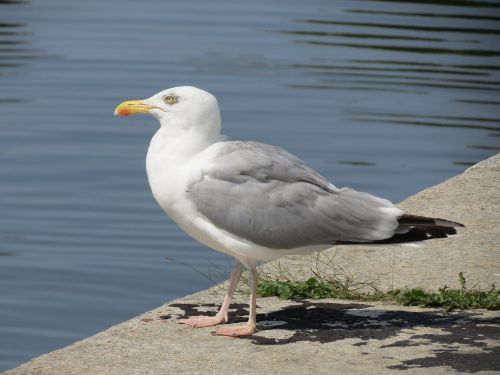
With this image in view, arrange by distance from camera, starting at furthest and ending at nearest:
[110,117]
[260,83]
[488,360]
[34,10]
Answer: [34,10] → [260,83] → [110,117] → [488,360]

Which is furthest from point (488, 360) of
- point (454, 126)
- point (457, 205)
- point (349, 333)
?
point (454, 126)

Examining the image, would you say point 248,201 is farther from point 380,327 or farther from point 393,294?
point 393,294

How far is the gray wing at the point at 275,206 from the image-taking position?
6.84 metres

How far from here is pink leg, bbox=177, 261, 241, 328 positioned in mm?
7133

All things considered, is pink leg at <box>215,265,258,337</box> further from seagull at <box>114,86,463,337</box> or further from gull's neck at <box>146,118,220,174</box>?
gull's neck at <box>146,118,220,174</box>

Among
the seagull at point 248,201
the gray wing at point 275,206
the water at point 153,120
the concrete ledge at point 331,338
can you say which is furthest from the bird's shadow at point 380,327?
the water at point 153,120

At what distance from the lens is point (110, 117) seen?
1454 cm

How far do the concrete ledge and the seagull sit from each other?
0.28 metres

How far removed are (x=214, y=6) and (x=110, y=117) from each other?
24.3ft

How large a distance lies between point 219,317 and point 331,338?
0.65 m

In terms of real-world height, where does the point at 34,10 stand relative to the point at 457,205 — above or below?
above

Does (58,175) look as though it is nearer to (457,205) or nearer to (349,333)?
(457,205)

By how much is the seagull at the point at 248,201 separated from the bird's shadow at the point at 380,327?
21 cm

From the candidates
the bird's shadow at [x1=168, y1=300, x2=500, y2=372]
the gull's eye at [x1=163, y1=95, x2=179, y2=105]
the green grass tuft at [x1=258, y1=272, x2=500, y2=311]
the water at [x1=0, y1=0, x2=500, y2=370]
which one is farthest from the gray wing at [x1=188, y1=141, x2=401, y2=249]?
the water at [x1=0, y1=0, x2=500, y2=370]
